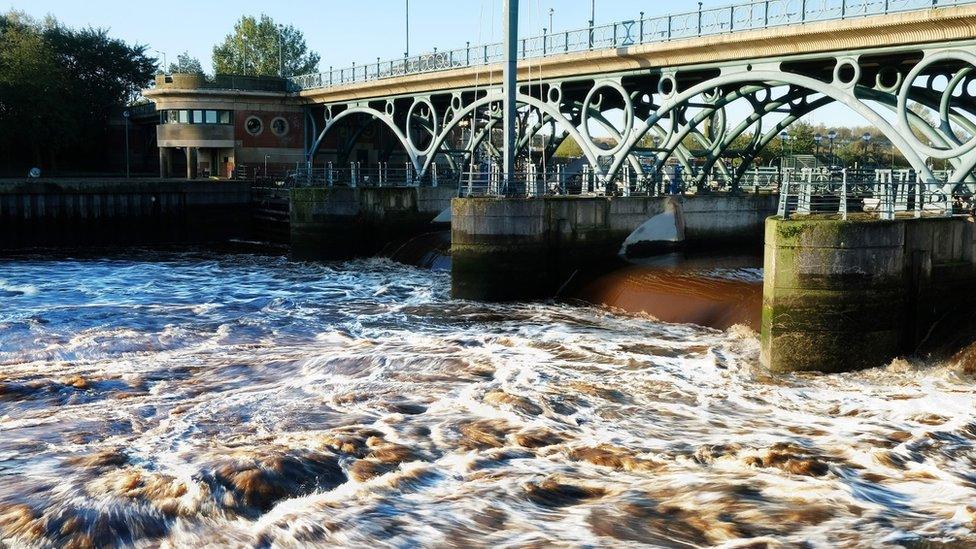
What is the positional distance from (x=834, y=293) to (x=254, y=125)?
44.4 metres

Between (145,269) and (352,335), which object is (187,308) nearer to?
(352,335)

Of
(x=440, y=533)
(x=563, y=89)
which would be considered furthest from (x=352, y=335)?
(x=563, y=89)

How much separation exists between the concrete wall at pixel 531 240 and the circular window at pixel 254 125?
1293 inches

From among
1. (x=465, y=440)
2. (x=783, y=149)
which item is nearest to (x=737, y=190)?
(x=465, y=440)

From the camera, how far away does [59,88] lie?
220 ft

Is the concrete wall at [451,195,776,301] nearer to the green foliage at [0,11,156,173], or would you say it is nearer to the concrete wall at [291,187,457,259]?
the concrete wall at [291,187,457,259]

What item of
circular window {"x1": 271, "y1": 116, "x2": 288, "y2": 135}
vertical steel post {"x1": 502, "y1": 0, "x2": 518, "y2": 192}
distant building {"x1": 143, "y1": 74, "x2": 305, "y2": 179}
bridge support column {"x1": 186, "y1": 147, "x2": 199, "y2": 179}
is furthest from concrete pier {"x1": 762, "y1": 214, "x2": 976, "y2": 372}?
bridge support column {"x1": 186, "y1": 147, "x2": 199, "y2": 179}

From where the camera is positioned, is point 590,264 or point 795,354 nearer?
point 795,354

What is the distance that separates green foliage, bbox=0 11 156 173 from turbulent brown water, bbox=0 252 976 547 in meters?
45.6

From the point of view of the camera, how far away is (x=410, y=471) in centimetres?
1270

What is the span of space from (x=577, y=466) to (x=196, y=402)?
21.1ft

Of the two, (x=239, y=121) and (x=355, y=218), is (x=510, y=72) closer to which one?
(x=355, y=218)

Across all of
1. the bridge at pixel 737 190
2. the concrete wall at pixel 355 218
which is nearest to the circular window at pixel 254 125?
the bridge at pixel 737 190

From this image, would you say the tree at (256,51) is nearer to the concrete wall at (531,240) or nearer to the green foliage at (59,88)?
the green foliage at (59,88)
